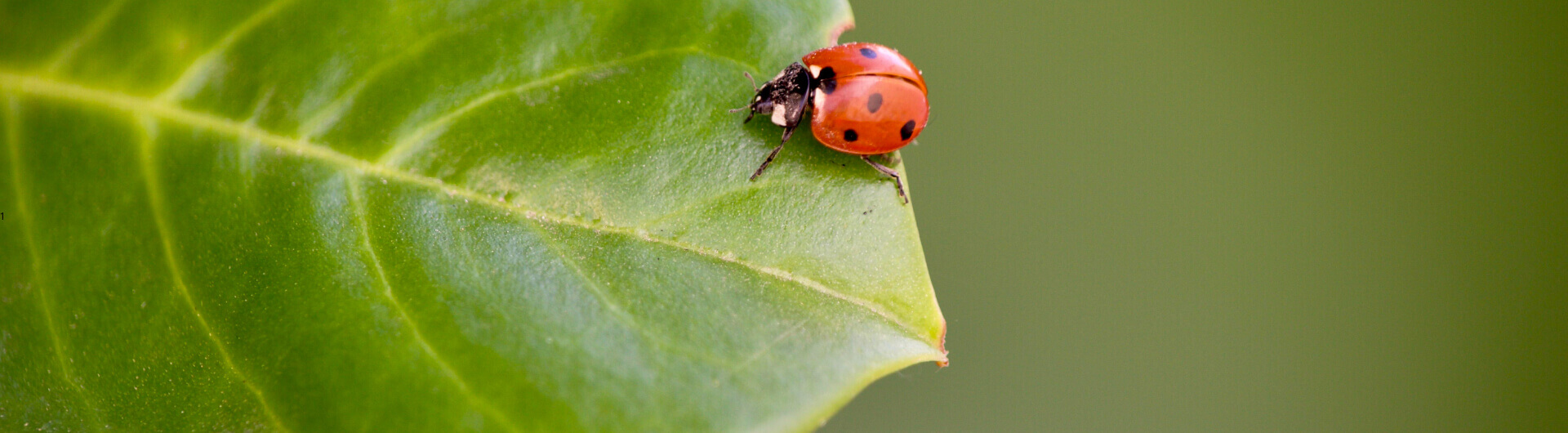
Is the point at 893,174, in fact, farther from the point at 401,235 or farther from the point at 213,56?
the point at 213,56

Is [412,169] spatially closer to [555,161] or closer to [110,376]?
[555,161]

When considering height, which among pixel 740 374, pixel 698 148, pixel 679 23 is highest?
pixel 679 23

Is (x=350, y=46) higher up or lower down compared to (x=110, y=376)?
higher up

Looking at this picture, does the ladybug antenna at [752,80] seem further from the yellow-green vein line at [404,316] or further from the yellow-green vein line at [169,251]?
the yellow-green vein line at [169,251]

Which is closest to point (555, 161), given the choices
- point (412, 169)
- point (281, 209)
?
point (412, 169)

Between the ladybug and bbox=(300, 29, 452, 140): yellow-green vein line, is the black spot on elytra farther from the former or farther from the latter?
bbox=(300, 29, 452, 140): yellow-green vein line
